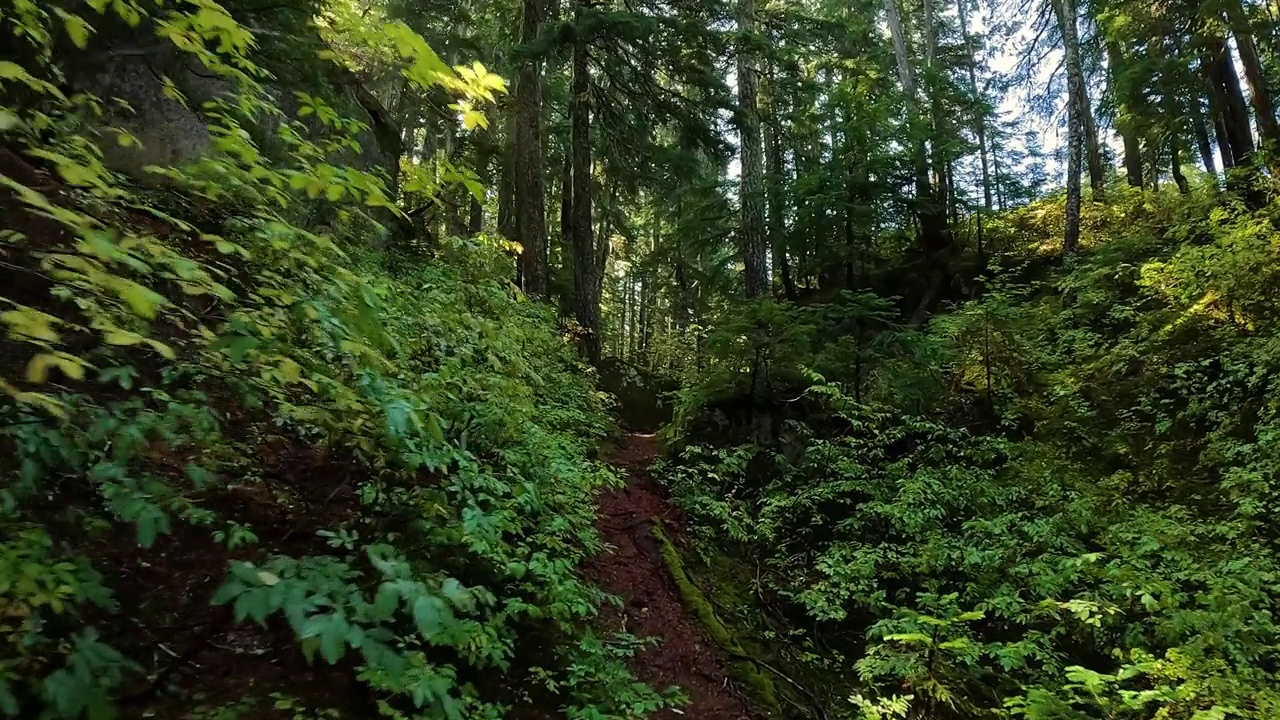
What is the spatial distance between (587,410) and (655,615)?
4.07 metres

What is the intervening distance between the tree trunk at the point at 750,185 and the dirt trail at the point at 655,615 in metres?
6.68

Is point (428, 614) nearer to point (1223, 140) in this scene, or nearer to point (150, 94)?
point (150, 94)

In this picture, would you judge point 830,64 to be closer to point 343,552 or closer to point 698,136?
point 698,136

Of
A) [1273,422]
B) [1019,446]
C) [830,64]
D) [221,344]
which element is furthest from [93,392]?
→ [830,64]

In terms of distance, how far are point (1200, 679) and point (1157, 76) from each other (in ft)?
36.9

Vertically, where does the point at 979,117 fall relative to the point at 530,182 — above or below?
above

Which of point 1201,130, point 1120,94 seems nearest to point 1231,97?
point 1120,94

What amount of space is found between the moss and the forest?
39 mm

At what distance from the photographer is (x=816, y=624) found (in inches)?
211

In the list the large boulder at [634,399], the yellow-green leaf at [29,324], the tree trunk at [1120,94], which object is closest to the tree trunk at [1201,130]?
the tree trunk at [1120,94]

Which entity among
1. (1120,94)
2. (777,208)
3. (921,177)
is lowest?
(777,208)

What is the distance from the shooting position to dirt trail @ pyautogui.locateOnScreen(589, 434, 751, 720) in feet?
14.0

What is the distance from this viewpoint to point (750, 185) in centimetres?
1318

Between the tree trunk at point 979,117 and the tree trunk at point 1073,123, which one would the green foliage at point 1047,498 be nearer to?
the tree trunk at point 1073,123
